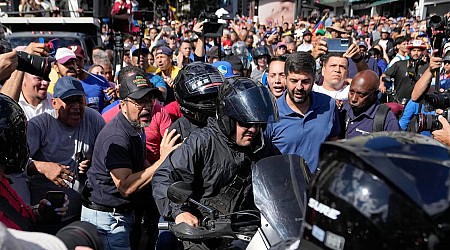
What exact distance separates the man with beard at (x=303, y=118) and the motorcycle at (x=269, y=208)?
149 cm

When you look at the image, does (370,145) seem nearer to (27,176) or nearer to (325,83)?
(27,176)

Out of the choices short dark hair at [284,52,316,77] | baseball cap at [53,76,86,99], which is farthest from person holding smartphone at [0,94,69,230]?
short dark hair at [284,52,316,77]

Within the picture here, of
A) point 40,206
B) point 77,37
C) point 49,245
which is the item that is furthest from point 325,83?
point 77,37

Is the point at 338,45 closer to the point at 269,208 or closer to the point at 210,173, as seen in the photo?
the point at 210,173

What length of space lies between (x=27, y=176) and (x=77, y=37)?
6615 mm

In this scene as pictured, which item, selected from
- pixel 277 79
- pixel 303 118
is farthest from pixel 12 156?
pixel 277 79

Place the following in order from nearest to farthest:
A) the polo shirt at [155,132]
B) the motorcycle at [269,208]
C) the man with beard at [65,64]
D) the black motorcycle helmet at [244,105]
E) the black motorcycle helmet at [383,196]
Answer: the black motorcycle helmet at [383,196] < the motorcycle at [269,208] < the black motorcycle helmet at [244,105] < the polo shirt at [155,132] < the man with beard at [65,64]

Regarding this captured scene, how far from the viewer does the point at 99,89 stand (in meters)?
5.93

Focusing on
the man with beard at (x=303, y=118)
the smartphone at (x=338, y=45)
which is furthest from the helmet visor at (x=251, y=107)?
the smartphone at (x=338, y=45)

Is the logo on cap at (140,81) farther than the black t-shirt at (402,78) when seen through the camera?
No

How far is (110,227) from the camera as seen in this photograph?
3.49 meters

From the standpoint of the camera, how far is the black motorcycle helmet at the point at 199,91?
138 inches

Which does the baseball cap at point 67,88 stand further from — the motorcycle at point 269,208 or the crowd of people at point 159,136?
the motorcycle at point 269,208

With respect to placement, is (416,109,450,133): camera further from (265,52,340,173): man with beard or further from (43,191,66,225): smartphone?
(43,191,66,225): smartphone
